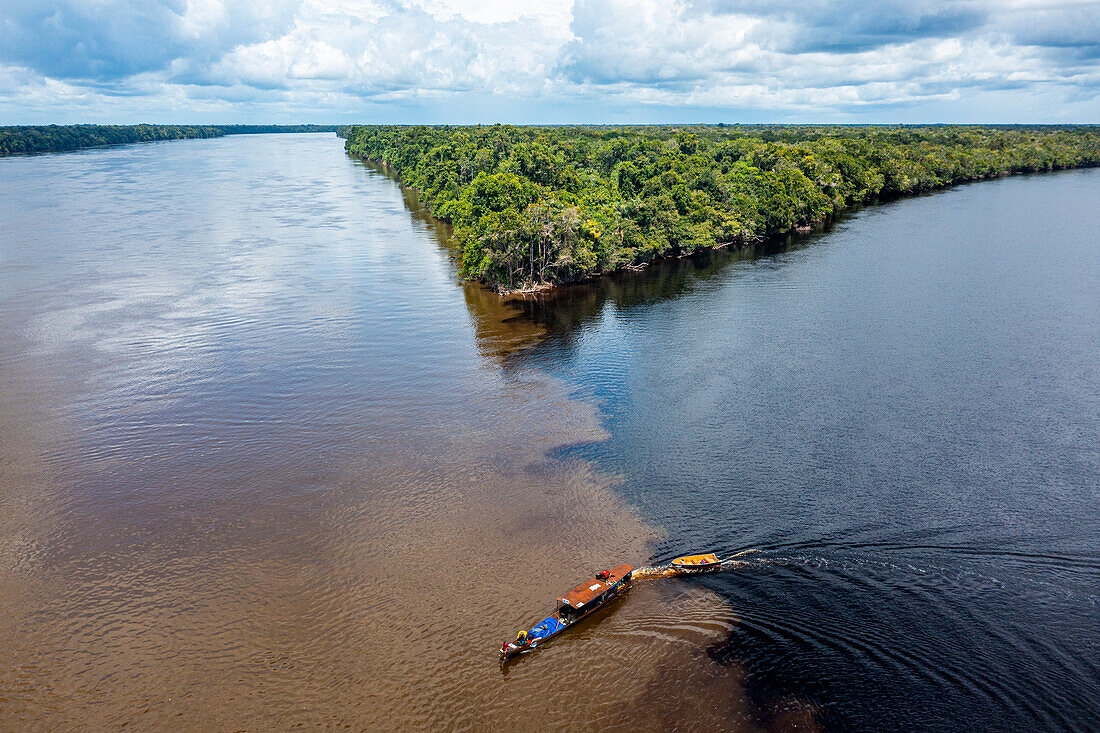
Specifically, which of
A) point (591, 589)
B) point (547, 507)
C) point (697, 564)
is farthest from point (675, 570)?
point (547, 507)

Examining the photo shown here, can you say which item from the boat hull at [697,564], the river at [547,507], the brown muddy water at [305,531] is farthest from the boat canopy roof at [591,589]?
the boat hull at [697,564]

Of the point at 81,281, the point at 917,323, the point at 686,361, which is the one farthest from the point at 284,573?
the point at 81,281

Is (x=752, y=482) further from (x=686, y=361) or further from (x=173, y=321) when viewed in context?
(x=173, y=321)

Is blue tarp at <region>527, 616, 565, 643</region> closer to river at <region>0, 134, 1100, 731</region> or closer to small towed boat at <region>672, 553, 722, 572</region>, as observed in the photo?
river at <region>0, 134, 1100, 731</region>

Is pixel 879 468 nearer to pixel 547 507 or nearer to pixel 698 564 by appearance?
pixel 698 564

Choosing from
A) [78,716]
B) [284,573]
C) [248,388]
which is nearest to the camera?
[78,716]

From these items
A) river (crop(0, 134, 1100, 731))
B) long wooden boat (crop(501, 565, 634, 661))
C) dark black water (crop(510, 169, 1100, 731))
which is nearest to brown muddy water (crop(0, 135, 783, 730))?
river (crop(0, 134, 1100, 731))

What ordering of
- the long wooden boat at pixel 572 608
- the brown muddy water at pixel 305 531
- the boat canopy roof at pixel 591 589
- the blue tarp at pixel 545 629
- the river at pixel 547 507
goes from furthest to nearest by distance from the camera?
the boat canopy roof at pixel 591 589
the blue tarp at pixel 545 629
the long wooden boat at pixel 572 608
the brown muddy water at pixel 305 531
the river at pixel 547 507

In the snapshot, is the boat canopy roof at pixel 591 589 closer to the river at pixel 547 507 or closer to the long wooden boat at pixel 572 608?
the long wooden boat at pixel 572 608
